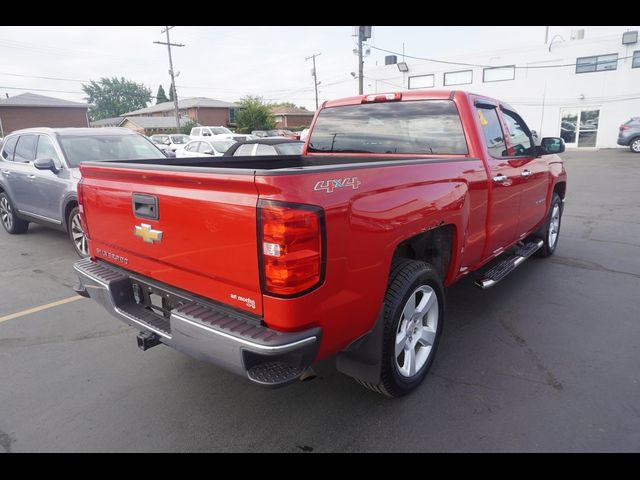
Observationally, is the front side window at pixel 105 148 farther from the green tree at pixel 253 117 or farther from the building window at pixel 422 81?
the green tree at pixel 253 117

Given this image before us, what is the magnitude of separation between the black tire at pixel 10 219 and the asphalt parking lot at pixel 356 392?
3757 millimetres

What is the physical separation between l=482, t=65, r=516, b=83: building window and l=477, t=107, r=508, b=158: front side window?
96.2ft

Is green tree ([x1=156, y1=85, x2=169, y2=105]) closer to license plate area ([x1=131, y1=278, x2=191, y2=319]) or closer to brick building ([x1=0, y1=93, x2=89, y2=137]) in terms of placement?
brick building ([x1=0, y1=93, x2=89, y2=137])

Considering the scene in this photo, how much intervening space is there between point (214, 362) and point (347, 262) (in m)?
0.82

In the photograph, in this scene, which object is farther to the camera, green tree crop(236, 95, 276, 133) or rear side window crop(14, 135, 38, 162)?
green tree crop(236, 95, 276, 133)

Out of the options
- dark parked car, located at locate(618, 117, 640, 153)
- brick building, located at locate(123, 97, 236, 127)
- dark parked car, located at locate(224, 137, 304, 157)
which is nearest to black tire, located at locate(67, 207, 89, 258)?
dark parked car, located at locate(224, 137, 304, 157)

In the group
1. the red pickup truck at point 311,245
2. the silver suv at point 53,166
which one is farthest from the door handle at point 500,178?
the silver suv at point 53,166

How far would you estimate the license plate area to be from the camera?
257 centimetres

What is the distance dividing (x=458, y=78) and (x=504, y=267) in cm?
3125

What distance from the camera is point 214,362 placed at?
216cm

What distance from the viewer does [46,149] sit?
6.56 meters

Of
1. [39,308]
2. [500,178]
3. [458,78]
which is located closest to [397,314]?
[500,178]

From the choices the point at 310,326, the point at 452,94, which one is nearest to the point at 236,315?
the point at 310,326

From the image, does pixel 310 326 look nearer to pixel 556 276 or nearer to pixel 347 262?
pixel 347 262
